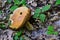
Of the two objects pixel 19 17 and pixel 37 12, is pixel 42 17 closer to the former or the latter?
pixel 37 12

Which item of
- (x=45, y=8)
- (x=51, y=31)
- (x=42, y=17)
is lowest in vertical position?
(x=51, y=31)

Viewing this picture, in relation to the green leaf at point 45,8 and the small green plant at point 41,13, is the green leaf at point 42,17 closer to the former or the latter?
the small green plant at point 41,13

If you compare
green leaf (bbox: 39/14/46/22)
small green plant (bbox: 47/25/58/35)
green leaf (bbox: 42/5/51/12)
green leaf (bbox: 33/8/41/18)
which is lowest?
small green plant (bbox: 47/25/58/35)

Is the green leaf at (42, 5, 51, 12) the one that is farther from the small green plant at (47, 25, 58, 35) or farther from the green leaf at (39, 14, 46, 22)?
the small green plant at (47, 25, 58, 35)

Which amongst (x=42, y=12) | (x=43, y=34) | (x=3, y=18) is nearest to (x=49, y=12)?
(x=42, y=12)

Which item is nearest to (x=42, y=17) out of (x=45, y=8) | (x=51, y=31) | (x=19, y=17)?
(x=45, y=8)

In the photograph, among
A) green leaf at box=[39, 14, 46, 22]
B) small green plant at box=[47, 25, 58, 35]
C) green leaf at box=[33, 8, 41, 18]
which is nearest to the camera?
small green plant at box=[47, 25, 58, 35]

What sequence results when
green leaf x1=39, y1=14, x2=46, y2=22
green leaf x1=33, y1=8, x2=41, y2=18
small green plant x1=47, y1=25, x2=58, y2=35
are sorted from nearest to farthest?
1. small green plant x1=47, y1=25, x2=58, y2=35
2. green leaf x1=39, y1=14, x2=46, y2=22
3. green leaf x1=33, y1=8, x2=41, y2=18

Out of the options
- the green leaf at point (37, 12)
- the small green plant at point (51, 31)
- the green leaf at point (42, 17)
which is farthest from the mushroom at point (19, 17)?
the small green plant at point (51, 31)

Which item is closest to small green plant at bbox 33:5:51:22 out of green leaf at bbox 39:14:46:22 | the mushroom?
green leaf at bbox 39:14:46:22

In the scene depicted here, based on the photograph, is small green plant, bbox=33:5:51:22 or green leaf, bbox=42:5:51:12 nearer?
small green plant, bbox=33:5:51:22

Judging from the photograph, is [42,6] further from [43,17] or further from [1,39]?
[1,39]
